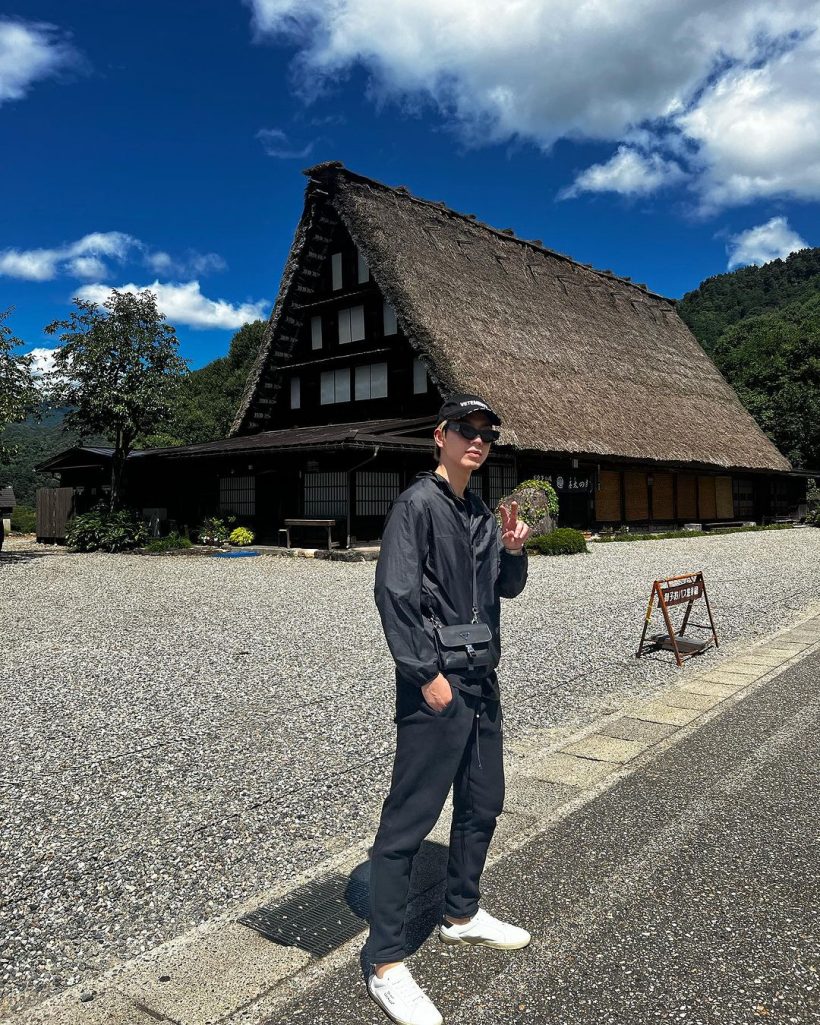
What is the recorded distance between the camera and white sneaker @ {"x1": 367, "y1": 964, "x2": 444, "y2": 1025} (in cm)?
207

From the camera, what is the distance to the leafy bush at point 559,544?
17.0 metres

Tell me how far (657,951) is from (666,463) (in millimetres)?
22593

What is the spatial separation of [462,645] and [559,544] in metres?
15.1

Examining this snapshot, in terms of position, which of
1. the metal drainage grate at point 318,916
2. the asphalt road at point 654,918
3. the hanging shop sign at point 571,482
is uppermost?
the hanging shop sign at point 571,482

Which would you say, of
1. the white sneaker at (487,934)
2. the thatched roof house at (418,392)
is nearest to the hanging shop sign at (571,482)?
the thatched roof house at (418,392)

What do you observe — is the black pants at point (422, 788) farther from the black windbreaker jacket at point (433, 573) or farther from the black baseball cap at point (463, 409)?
the black baseball cap at point (463, 409)

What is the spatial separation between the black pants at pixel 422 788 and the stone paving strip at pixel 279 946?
34cm

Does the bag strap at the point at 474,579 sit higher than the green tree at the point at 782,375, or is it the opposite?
Answer: the green tree at the point at 782,375

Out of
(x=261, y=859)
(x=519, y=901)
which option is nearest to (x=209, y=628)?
(x=261, y=859)

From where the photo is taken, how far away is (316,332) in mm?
22875

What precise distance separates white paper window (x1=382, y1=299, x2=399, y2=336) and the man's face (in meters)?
18.9

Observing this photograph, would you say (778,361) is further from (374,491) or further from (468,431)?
(468,431)

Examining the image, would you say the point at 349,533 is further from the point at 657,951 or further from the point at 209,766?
the point at 657,951

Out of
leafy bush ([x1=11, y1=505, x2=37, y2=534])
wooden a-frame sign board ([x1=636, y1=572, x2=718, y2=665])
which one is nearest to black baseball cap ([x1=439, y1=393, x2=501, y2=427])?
wooden a-frame sign board ([x1=636, y1=572, x2=718, y2=665])
